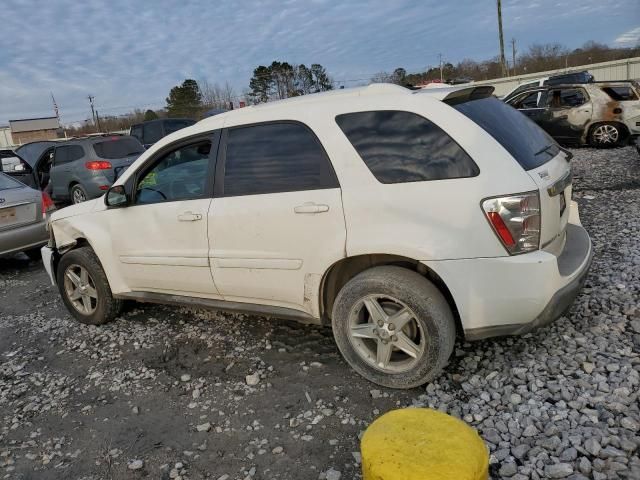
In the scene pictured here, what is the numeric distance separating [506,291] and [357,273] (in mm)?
925

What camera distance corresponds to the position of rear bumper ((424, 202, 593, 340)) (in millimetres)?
2643

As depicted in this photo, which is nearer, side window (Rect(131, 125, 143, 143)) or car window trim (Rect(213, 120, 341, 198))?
car window trim (Rect(213, 120, 341, 198))

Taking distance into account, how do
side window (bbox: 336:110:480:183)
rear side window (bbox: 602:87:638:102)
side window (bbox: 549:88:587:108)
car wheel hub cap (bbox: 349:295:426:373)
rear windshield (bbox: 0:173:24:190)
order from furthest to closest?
side window (bbox: 549:88:587:108) < rear side window (bbox: 602:87:638:102) < rear windshield (bbox: 0:173:24:190) < car wheel hub cap (bbox: 349:295:426:373) < side window (bbox: 336:110:480:183)

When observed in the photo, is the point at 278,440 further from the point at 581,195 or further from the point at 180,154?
the point at 581,195

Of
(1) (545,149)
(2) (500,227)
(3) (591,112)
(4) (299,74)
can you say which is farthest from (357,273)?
(4) (299,74)

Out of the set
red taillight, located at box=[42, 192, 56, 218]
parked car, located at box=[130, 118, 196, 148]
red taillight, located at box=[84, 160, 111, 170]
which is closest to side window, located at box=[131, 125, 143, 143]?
parked car, located at box=[130, 118, 196, 148]

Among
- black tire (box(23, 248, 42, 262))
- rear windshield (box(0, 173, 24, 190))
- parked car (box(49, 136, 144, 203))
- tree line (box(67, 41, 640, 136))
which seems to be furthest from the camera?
tree line (box(67, 41, 640, 136))

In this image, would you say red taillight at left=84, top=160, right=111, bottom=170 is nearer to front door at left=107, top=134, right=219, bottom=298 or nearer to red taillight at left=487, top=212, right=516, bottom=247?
front door at left=107, top=134, right=219, bottom=298

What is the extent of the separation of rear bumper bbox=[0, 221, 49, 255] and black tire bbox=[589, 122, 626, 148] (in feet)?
38.7

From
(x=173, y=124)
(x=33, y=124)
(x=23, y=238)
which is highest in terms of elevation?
(x=33, y=124)

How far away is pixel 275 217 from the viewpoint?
3211 mm

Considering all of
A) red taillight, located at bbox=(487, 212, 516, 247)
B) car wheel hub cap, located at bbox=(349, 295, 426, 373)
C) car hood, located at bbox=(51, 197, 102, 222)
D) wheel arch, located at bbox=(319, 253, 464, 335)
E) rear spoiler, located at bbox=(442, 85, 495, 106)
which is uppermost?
rear spoiler, located at bbox=(442, 85, 495, 106)

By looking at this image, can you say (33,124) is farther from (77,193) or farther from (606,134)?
(606,134)

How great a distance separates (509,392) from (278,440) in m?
1.38
